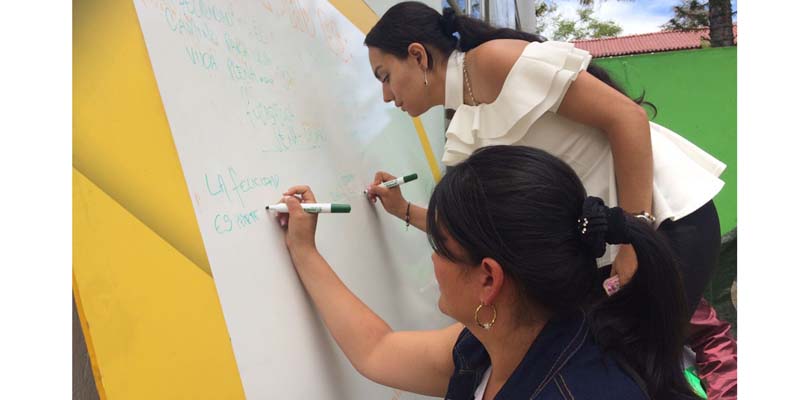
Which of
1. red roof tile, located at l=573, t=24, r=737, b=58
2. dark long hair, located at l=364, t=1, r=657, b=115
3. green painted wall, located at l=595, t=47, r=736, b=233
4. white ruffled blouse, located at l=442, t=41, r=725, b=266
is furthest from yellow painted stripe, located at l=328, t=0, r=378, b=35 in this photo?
red roof tile, located at l=573, t=24, r=737, b=58

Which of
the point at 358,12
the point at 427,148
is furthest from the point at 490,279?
the point at 427,148

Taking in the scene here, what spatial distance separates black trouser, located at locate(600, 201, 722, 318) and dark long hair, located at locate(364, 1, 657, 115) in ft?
0.87

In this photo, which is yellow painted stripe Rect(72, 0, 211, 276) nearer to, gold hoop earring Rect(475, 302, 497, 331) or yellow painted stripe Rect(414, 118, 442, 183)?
gold hoop earring Rect(475, 302, 497, 331)

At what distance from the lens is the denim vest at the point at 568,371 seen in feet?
2.68

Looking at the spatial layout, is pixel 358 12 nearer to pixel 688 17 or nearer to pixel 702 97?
pixel 702 97

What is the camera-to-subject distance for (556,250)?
0.81 metres

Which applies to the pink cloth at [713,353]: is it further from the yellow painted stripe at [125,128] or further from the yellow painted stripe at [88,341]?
the yellow painted stripe at [88,341]

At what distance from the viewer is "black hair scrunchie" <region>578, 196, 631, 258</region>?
80 cm

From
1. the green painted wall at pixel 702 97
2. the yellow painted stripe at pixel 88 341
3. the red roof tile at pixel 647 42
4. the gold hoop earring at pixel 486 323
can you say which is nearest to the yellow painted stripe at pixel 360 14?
the gold hoop earring at pixel 486 323

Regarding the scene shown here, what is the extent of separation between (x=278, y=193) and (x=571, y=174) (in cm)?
49

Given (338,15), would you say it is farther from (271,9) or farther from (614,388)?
(614,388)

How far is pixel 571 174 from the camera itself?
86 centimetres

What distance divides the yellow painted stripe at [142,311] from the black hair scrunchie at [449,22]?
833mm

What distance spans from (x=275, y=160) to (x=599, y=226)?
0.55 metres
